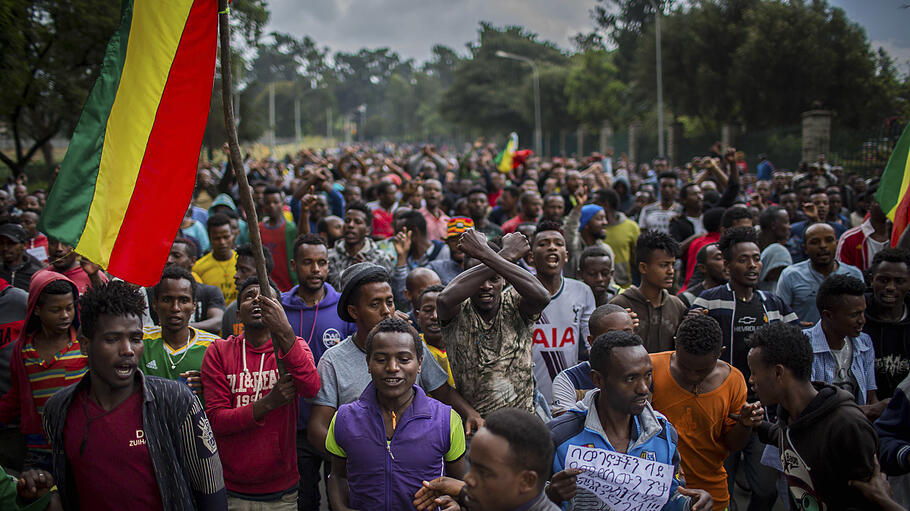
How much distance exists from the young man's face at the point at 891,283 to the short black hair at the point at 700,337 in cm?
160

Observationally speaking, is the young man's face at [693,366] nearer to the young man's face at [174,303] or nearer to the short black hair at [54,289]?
the young man's face at [174,303]

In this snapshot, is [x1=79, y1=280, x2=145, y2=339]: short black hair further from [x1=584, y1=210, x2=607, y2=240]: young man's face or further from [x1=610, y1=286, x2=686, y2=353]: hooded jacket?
[x1=584, y1=210, x2=607, y2=240]: young man's face

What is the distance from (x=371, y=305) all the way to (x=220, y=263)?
11.3 ft

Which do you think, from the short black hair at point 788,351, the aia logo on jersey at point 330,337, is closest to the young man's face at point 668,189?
the aia logo on jersey at point 330,337

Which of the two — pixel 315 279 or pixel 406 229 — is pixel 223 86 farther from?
pixel 406 229

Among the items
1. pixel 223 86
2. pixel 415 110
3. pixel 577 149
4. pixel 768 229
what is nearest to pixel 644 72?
pixel 577 149

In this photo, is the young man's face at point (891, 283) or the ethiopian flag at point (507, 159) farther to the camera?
the ethiopian flag at point (507, 159)

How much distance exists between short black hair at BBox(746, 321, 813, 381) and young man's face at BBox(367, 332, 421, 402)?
1702 millimetres

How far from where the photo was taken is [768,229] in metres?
7.43

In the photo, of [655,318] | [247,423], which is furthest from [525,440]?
[655,318]

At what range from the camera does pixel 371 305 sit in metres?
3.96

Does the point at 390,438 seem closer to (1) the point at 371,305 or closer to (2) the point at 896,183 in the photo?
(1) the point at 371,305

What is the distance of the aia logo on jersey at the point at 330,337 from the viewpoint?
477 centimetres

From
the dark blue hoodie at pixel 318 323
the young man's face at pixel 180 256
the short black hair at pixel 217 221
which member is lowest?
the dark blue hoodie at pixel 318 323
